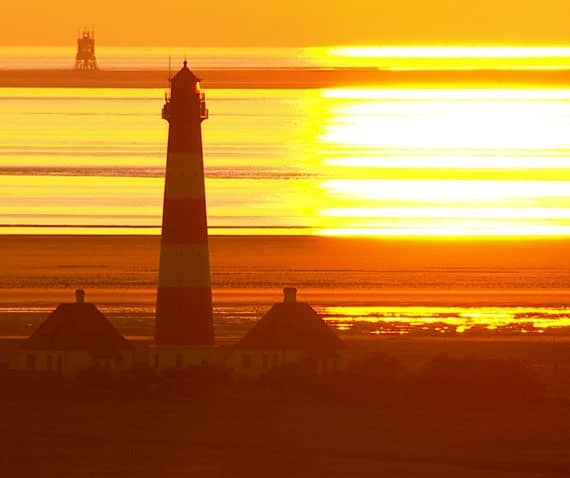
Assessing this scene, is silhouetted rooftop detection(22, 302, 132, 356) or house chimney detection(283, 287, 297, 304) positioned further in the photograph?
house chimney detection(283, 287, 297, 304)

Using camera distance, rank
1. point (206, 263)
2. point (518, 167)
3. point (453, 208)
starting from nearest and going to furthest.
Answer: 1. point (206, 263)
2. point (453, 208)
3. point (518, 167)

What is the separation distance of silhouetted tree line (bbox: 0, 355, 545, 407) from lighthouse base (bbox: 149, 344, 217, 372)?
0.23 meters

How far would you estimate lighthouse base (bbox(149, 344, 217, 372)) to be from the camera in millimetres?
43844

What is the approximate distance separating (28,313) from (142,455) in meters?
27.3

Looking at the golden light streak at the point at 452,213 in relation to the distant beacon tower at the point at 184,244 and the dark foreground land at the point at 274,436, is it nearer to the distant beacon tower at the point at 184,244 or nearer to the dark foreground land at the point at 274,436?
the distant beacon tower at the point at 184,244

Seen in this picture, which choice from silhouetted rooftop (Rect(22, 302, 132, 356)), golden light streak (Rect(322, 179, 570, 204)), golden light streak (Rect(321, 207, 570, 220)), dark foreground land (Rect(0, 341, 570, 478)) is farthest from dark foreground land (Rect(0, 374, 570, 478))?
golden light streak (Rect(322, 179, 570, 204))

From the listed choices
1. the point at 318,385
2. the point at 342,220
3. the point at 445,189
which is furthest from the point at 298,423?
the point at 445,189

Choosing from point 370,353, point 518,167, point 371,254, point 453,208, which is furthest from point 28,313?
point 518,167

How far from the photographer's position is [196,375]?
43.3 meters

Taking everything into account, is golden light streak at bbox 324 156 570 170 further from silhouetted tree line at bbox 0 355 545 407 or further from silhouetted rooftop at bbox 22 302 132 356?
silhouetted rooftop at bbox 22 302 132 356

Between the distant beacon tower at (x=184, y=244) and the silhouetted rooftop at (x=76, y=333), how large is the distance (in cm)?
96

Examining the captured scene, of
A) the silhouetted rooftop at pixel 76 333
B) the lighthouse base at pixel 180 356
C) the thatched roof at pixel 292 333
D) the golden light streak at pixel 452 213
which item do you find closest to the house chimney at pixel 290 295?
the thatched roof at pixel 292 333

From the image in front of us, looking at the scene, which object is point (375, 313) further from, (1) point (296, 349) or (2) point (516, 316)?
(1) point (296, 349)

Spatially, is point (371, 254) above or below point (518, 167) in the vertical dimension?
below
